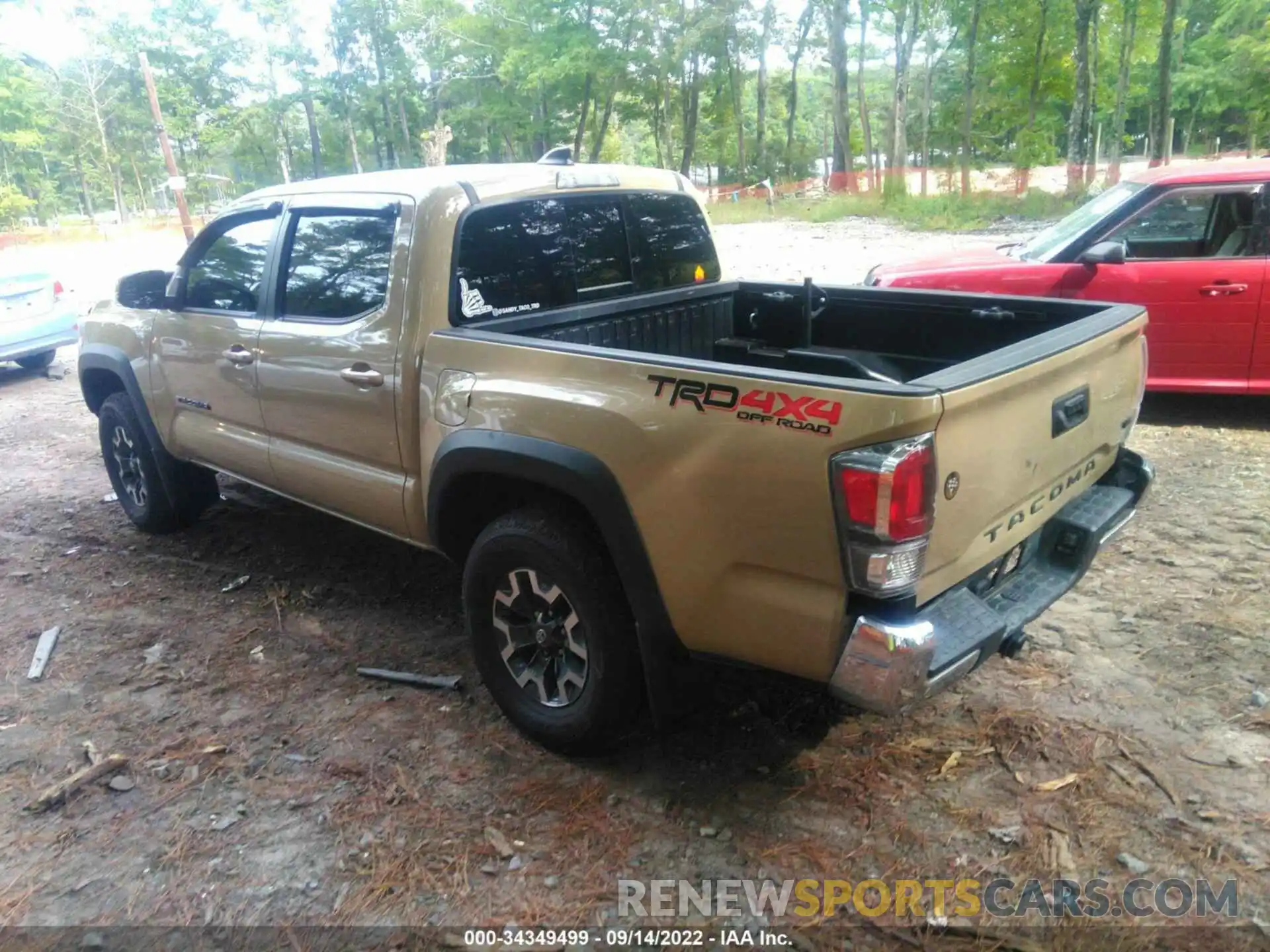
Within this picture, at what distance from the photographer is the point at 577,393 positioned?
2.62m

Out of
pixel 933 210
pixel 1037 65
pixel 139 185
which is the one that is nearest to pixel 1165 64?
pixel 933 210

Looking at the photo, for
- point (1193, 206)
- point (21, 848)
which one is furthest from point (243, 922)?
point (1193, 206)

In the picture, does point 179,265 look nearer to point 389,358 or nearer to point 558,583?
point 389,358

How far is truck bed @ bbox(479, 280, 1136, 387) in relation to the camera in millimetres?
3354

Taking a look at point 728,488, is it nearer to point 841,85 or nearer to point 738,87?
point 841,85

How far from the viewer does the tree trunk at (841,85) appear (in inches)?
1012

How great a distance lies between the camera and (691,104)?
3306 centimetres

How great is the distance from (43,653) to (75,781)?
46.1 inches

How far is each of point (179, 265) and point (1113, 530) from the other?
4289 millimetres

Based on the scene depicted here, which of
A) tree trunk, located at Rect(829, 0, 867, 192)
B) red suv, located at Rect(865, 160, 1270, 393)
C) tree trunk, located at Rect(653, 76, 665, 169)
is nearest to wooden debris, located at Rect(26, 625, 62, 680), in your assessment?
red suv, located at Rect(865, 160, 1270, 393)

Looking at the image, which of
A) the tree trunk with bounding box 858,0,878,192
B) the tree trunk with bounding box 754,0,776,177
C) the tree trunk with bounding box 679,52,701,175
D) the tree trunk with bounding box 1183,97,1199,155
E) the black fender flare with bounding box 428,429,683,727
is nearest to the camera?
the black fender flare with bounding box 428,429,683,727

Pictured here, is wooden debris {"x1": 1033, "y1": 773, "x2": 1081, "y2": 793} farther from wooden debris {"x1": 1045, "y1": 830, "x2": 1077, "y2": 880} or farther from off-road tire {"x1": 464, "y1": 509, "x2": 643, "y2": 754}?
off-road tire {"x1": 464, "y1": 509, "x2": 643, "y2": 754}

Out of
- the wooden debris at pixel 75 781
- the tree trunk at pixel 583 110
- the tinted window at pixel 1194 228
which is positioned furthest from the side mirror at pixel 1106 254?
the tree trunk at pixel 583 110

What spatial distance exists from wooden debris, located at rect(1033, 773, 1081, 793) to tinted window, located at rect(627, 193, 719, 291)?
2.42 meters
